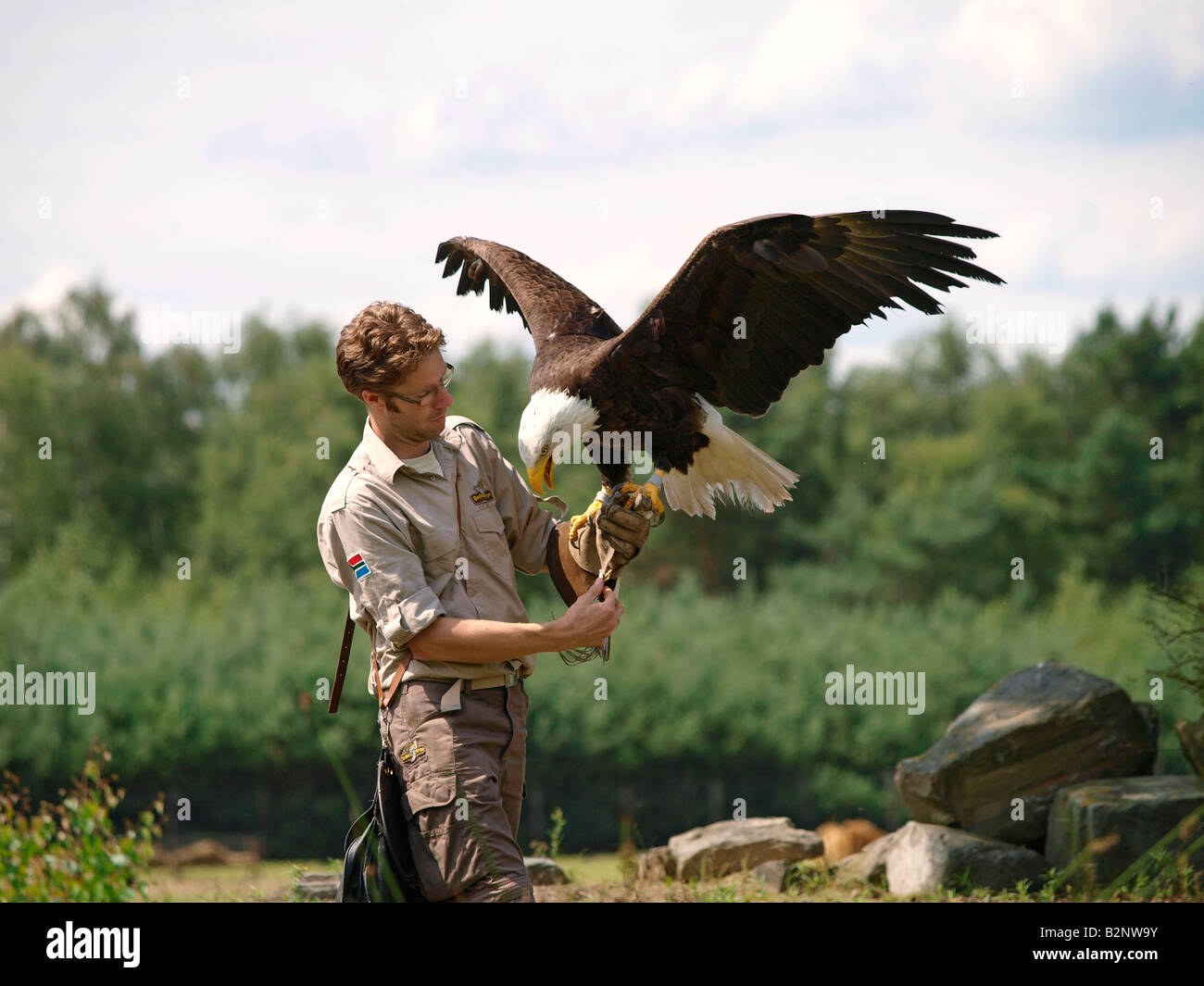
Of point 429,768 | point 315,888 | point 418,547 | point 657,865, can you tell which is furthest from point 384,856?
point 657,865

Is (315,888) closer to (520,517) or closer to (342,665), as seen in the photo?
(342,665)

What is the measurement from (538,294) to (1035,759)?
3173 millimetres

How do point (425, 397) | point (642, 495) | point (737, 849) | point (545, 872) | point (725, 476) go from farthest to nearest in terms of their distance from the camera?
point (737, 849) < point (545, 872) < point (725, 476) < point (642, 495) < point (425, 397)

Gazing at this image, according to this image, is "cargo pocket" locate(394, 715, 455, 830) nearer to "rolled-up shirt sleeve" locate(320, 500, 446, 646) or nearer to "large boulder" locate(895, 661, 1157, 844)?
"rolled-up shirt sleeve" locate(320, 500, 446, 646)

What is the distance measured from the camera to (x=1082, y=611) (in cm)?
2367

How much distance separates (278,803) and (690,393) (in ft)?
59.6

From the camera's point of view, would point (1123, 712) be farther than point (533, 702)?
No

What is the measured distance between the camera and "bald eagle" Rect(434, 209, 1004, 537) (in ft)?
13.0

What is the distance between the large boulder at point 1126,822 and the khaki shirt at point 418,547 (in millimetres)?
3220

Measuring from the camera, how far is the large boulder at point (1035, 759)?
532 centimetres

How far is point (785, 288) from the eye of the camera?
13.6 feet

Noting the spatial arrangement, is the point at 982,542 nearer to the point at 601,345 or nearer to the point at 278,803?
the point at 278,803
